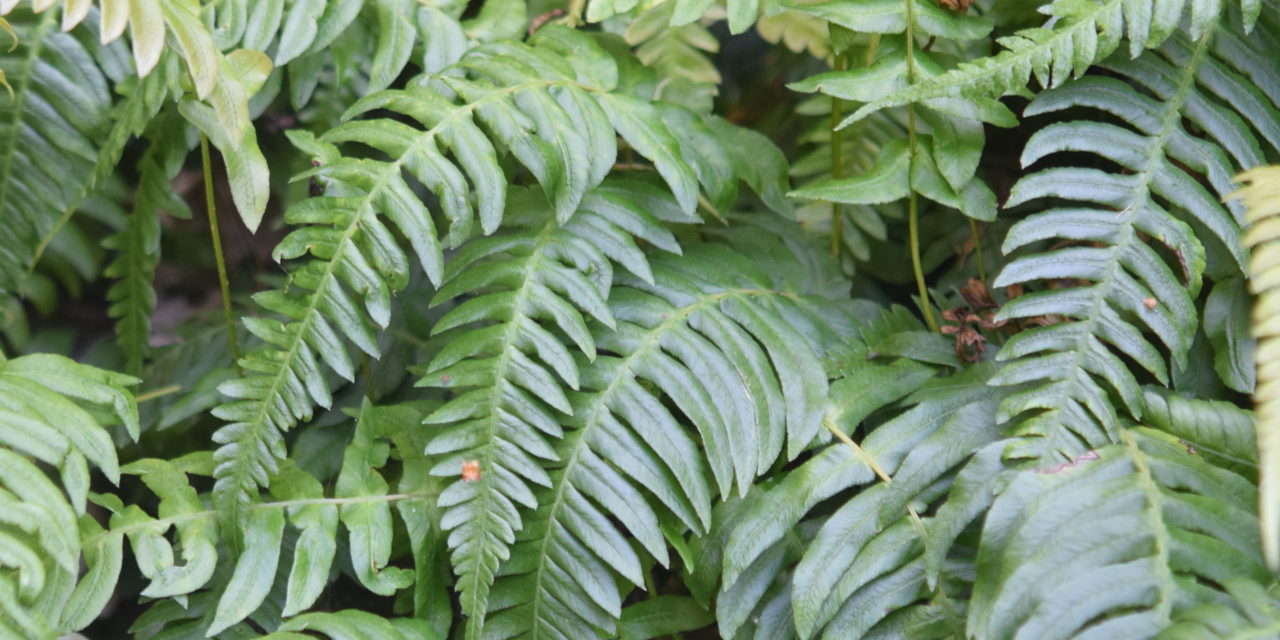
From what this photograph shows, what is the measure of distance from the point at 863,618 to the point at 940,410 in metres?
0.25

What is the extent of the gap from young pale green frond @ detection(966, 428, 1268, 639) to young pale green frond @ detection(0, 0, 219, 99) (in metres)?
0.85

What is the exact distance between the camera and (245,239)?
6.72 feet

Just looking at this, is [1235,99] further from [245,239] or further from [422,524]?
[245,239]

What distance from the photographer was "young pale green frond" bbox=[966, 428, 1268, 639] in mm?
777

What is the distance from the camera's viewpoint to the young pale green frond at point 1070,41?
98 cm

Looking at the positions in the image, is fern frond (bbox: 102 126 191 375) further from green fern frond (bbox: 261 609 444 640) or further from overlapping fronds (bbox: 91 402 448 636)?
green fern frond (bbox: 261 609 444 640)

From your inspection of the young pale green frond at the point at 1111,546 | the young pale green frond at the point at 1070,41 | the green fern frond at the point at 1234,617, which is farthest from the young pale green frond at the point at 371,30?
the green fern frond at the point at 1234,617

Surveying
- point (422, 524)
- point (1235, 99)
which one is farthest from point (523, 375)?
point (1235, 99)

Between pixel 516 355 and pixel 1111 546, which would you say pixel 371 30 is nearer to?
pixel 516 355

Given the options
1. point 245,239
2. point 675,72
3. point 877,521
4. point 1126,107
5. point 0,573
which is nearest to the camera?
point 0,573

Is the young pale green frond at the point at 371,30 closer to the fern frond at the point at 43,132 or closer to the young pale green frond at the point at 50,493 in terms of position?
the fern frond at the point at 43,132

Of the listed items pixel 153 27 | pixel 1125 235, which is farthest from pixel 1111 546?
pixel 153 27

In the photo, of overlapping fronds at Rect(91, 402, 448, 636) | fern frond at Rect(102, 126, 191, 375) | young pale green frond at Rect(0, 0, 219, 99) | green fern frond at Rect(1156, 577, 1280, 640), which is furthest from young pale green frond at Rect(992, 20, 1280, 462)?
fern frond at Rect(102, 126, 191, 375)

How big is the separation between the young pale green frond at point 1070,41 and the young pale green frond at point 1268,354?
0.26 metres
